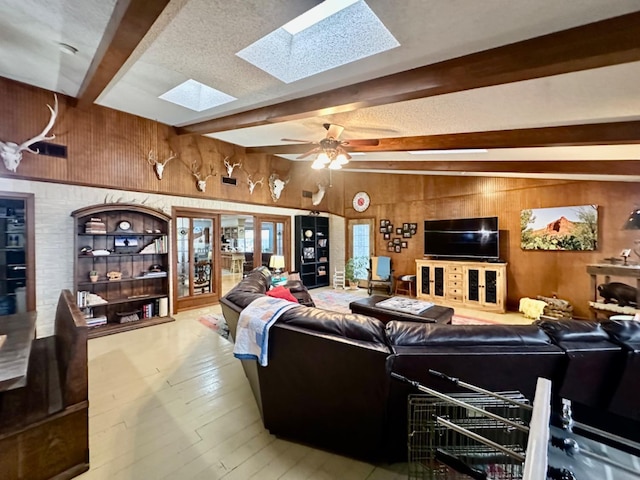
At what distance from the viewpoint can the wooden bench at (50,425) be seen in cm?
159

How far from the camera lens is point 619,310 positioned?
417 cm

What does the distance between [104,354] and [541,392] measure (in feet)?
14.7

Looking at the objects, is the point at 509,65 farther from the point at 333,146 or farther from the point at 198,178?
the point at 198,178

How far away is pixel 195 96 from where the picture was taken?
3.79m

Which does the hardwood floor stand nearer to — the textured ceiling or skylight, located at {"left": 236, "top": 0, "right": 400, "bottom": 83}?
the textured ceiling

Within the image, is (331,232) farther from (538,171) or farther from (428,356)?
(428,356)

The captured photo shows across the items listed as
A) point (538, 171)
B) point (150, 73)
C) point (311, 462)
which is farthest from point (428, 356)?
point (538, 171)

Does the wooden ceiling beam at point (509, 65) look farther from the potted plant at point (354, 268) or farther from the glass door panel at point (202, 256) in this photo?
the potted plant at point (354, 268)

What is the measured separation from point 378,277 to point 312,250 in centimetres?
207

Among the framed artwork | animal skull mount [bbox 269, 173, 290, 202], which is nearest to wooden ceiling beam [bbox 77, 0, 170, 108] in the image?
animal skull mount [bbox 269, 173, 290, 202]

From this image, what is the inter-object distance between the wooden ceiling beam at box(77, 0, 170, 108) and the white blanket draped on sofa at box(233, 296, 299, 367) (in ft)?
6.73

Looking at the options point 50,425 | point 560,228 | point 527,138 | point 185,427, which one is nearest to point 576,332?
point 527,138

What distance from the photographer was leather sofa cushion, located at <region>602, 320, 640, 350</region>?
168cm

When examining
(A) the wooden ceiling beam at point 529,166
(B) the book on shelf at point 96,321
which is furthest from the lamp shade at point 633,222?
(B) the book on shelf at point 96,321
